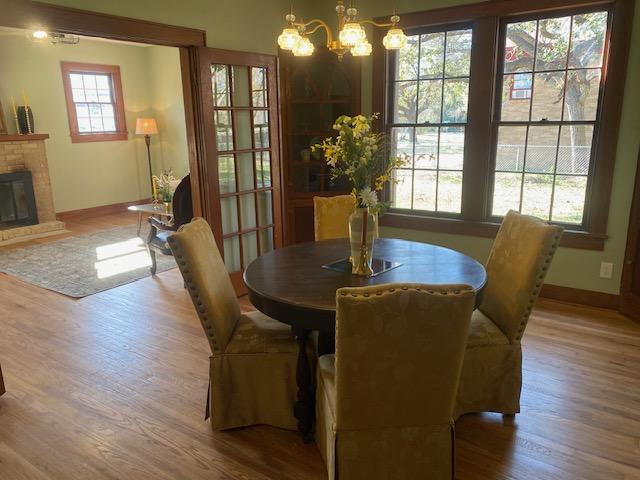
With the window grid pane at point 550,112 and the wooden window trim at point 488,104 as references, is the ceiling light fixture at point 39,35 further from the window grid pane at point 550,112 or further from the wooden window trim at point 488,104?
the window grid pane at point 550,112

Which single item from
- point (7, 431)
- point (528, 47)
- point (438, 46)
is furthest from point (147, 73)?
point (7, 431)

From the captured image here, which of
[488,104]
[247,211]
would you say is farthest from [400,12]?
[247,211]

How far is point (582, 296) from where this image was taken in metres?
3.78

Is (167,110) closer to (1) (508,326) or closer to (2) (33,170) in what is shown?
(2) (33,170)

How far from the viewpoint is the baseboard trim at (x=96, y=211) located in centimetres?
718

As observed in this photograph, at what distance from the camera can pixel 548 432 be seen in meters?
2.25

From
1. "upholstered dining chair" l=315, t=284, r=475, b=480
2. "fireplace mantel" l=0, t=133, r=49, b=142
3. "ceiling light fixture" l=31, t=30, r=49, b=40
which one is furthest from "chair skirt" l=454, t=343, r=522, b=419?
"fireplace mantel" l=0, t=133, r=49, b=142

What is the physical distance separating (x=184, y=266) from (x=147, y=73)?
22.7 feet

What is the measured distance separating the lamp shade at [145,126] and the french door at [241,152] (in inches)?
163

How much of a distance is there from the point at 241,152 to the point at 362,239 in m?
2.07

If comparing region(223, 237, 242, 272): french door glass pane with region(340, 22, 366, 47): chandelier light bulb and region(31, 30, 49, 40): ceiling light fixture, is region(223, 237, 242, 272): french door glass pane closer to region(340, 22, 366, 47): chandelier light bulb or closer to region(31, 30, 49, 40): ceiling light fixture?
region(340, 22, 366, 47): chandelier light bulb

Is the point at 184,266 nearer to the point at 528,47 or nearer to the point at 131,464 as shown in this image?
the point at 131,464

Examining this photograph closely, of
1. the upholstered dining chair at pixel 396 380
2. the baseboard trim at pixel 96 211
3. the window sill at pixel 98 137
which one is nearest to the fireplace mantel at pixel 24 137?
the window sill at pixel 98 137

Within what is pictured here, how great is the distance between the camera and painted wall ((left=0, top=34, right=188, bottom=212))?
647 centimetres
